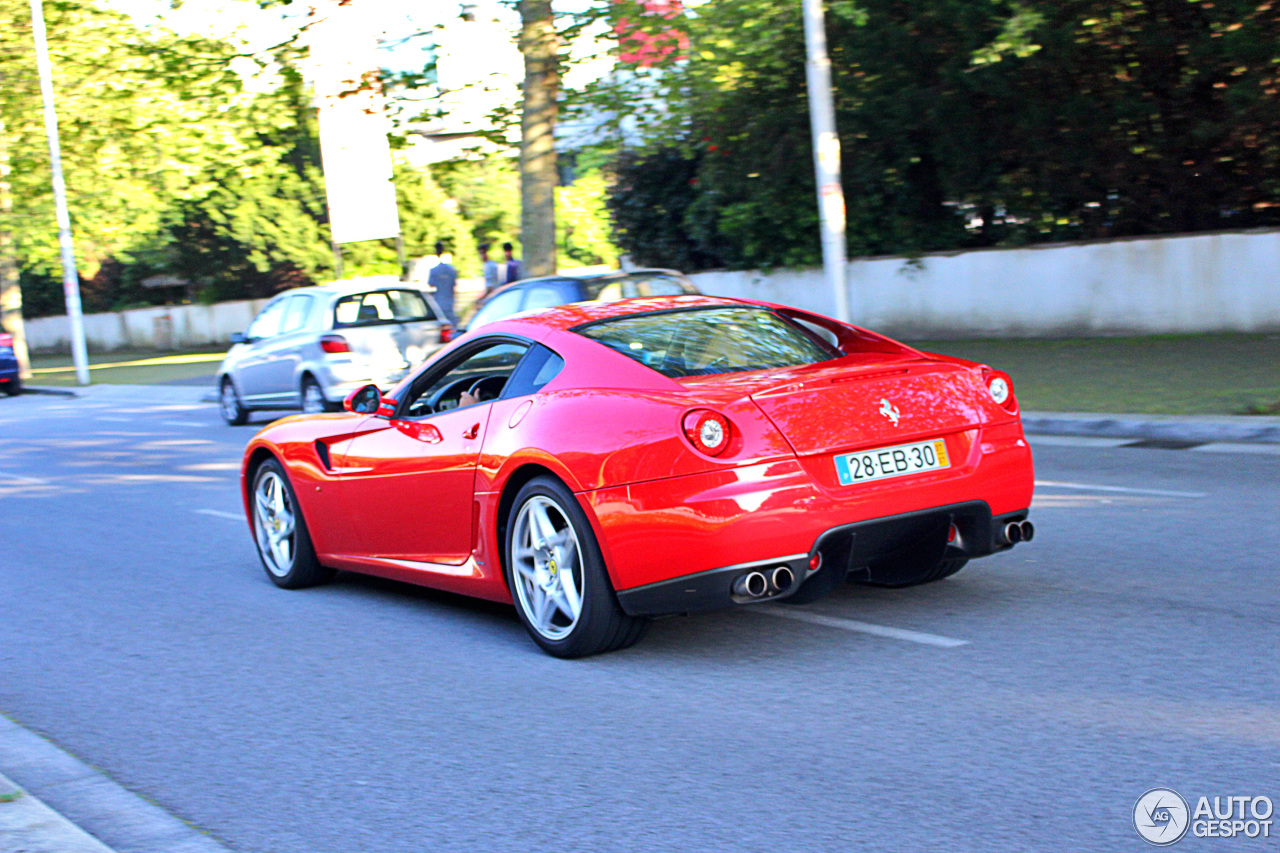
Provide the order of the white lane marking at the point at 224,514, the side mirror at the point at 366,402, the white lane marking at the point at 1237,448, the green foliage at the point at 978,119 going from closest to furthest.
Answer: the side mirror at the point at 366,402
the white lane marking at the point at 1237,448
the white lane marking at the point at 224,514
the green foliage at the point at 978,119

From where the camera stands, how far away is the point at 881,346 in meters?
6.32

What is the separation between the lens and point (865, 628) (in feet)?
19.0

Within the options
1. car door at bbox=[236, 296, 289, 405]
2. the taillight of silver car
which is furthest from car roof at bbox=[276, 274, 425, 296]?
car door at bbox=[236, 296, 289, 405]

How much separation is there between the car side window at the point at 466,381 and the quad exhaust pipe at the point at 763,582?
1610 millimetres

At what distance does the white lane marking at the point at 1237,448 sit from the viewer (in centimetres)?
1003

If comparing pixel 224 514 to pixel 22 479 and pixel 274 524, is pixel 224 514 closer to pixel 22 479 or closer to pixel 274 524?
pixel 274 524

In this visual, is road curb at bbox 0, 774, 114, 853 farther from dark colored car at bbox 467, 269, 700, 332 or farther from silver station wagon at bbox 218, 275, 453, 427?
silver station wagon at bbox 218, 275, 453, 427

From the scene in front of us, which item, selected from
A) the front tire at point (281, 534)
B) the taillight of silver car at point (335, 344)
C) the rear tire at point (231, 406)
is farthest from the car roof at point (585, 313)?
the rear tire at point (231, 406)

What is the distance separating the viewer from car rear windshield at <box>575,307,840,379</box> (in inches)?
226

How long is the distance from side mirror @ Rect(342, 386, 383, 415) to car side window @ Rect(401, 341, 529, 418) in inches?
7.1

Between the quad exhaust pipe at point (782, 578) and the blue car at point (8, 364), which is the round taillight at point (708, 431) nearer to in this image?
the quad exhaust pipe at point (782, 578)

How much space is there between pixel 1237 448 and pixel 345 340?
10.0m

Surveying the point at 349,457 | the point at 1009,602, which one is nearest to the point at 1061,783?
the point at 1009,602

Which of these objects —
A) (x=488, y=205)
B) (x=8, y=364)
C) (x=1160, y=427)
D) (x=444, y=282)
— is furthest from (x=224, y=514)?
(x=488, y=205)
